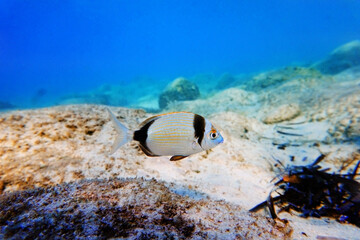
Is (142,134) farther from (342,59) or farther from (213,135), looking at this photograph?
(342,59)

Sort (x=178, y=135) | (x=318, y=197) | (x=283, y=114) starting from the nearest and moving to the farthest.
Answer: (x=178, y=135), (x=318, y=197), (x=283, y=114)

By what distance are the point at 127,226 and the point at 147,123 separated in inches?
33.0

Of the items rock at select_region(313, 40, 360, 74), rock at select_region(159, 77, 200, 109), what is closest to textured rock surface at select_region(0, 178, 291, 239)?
rock at select_region(159, 77, 200, 109)

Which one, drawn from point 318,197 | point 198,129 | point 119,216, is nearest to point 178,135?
point 198,129

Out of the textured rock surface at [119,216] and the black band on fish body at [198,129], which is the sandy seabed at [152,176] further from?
the black band on fish body at [198,129]

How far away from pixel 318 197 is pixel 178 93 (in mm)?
12491

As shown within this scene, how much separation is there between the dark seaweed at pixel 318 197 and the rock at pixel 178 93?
38.9 ft

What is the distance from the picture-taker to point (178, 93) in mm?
14172

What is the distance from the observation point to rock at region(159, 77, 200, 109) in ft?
46.4

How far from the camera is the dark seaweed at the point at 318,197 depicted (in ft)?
6.86

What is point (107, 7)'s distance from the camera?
405 feet

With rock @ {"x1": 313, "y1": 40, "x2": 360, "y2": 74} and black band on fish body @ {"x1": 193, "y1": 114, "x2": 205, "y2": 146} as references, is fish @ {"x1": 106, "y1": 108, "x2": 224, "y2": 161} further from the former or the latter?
rock @ {"x1": 313, "y1": 40, "x2": 360, "y2": 74}

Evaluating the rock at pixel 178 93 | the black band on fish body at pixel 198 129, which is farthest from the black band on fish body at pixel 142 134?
the rock at pixel 178 93

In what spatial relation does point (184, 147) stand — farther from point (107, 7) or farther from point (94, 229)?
point (107, 7)
